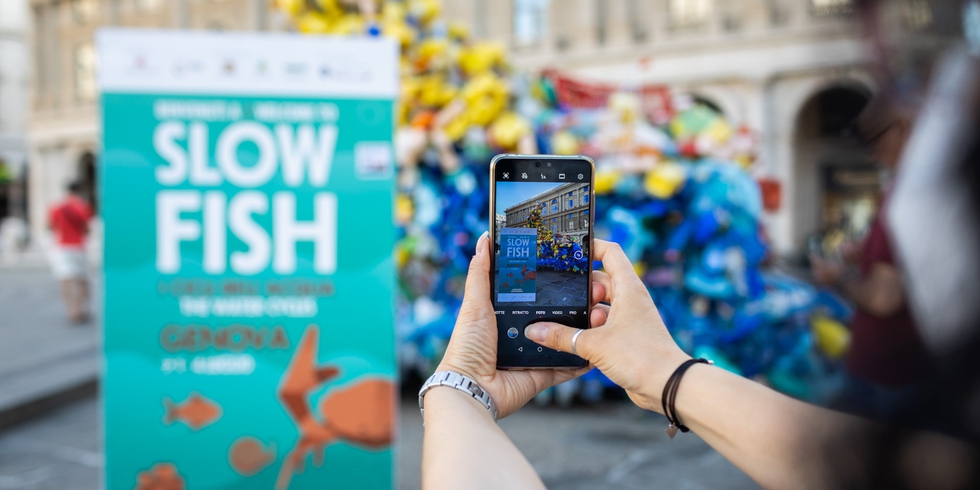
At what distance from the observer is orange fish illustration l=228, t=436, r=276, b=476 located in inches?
84.3

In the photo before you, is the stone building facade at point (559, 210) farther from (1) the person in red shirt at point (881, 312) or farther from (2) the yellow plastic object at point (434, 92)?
(2) the yellow plastic object at point (434, 92)

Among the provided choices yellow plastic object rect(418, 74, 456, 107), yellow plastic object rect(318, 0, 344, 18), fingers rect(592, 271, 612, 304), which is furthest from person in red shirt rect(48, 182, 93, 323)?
fingers rect(592, 271, 612, 304)

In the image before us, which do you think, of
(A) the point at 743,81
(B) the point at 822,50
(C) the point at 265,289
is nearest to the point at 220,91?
(C) the point at 265,289

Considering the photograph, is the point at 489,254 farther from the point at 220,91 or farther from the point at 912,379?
the point at 220,91

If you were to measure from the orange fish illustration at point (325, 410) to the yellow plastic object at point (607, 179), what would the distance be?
1.86 meters

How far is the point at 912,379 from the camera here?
1.39ft

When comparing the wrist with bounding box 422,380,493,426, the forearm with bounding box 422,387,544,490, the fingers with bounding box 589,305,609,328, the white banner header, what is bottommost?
the forearm with bounding box 422,387,544,490

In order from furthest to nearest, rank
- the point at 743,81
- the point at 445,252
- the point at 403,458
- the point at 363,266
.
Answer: the point at 743,81, the point at 445,252, the point at 403,458, the point at 363,266

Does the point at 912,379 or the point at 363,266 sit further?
the point at 363,266

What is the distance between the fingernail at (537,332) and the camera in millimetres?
783

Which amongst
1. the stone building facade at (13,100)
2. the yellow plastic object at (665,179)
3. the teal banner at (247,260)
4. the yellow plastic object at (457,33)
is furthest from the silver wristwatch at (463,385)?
the stone building facade at (13,100)

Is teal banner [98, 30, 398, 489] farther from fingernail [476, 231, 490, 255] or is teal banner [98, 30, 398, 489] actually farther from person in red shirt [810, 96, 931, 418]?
person in red shirt [810, 96, 931, 418]

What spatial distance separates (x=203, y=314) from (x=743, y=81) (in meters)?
16.7

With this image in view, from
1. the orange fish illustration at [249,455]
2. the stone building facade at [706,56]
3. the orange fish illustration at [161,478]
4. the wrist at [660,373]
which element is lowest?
the orange fish illustration at [161,478]
